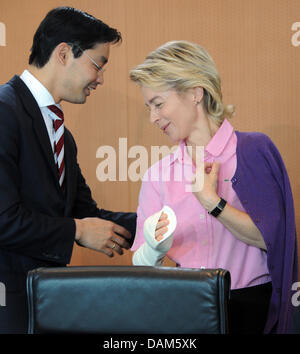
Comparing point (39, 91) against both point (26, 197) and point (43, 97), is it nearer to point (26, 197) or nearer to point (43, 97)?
point (43, 97)

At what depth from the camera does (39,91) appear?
1.96m

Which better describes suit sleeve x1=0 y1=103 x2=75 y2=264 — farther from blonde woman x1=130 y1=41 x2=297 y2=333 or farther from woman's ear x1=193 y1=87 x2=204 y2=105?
woman's ear x1=193 y1=87 x2=204 y2=105

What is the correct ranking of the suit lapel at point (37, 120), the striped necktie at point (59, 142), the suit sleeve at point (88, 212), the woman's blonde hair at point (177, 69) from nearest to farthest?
the woman's blonde hair at point (177, 69), the suit lapel at point (37, 120), the striped necktie at point (59, 142), the suit sleeve at point (88, 212)

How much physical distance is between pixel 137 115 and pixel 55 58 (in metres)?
0.72

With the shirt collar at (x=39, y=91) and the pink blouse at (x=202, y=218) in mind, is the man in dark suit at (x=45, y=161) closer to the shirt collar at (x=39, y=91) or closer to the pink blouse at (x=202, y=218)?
the shirt collar at (x=39, y=91)

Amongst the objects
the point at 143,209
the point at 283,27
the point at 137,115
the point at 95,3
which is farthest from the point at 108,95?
the point at 143,209

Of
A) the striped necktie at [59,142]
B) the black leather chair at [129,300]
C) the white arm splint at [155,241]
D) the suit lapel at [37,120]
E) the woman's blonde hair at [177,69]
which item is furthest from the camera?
the striped necktie at [59,142]

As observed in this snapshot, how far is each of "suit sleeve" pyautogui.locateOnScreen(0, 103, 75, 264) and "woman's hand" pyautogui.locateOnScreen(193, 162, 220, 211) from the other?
49 cm

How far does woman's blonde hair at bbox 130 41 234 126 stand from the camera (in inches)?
67.2

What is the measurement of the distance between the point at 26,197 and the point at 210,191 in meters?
0.64

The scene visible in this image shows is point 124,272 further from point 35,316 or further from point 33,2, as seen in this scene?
point 33,2

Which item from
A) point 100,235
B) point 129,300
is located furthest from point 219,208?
point 129,300

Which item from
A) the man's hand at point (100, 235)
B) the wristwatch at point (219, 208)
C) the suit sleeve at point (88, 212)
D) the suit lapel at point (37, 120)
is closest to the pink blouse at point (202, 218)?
the wristwatch at point (219, 208)

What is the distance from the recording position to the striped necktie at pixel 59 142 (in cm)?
200
